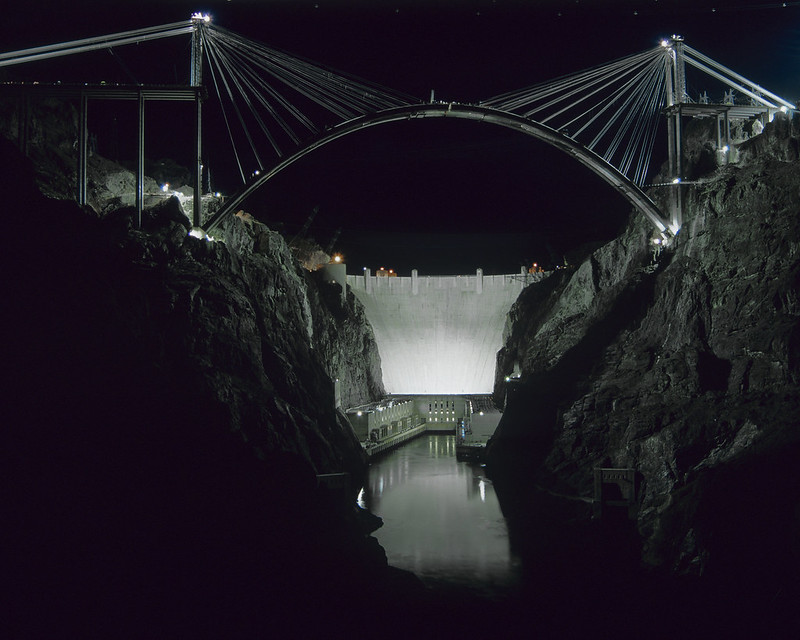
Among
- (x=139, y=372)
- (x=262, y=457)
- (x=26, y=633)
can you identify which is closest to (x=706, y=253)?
(x=262, y=457)

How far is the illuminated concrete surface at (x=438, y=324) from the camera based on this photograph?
6362cm

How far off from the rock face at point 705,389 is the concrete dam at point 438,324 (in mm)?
22553

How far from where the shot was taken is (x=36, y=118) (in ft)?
121

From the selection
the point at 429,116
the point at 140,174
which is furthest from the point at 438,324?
the point at 140,174

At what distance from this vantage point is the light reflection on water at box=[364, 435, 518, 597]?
24641 millimetres

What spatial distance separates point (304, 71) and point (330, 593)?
22.3m

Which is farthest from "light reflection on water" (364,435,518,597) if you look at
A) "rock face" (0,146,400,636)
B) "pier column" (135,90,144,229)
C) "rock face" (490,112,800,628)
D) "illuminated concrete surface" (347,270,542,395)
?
"pier column" (135,90,144,229)

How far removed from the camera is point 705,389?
27750mm

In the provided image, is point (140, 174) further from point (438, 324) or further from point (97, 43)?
point (438, 324)

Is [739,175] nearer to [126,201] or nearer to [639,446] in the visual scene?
[639,446]

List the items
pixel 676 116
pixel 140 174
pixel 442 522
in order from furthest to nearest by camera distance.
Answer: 1. pixel 676 116
2. pixel 442 522
3. pixel 140 174

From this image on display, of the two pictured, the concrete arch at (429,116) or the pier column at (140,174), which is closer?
the pier column at (140,174)

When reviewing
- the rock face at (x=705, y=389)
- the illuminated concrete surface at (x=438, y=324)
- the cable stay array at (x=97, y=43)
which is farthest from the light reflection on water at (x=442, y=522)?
the cable stay array at (x=97, y=43)

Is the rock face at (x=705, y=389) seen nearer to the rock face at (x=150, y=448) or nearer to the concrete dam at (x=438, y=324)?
the rock face at (x=150, y=448)
